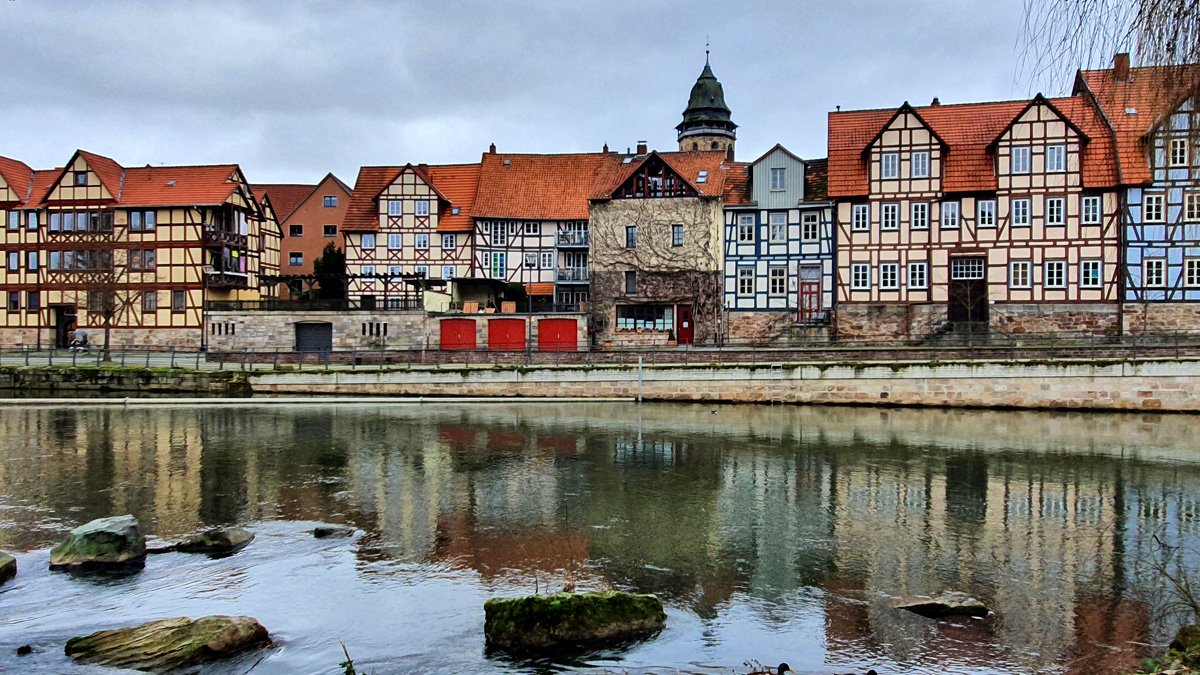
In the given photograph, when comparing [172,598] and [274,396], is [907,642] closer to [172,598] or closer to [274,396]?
[172,598]

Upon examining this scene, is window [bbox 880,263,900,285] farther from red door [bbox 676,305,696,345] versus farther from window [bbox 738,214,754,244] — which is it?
red door [bbox 676,305,696,345]

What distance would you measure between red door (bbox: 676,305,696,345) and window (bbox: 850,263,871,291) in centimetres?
831

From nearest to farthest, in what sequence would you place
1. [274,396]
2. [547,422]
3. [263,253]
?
1. [547,422]
2. [274,396]
3. [263,253]

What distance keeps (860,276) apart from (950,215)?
4.79 m

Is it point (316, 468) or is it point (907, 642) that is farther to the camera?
point (316, 468)

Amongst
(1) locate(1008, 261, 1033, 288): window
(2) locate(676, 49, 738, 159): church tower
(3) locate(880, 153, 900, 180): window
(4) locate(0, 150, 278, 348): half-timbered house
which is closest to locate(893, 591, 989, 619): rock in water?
(1) locate(1008, 261, 1033, 288): window

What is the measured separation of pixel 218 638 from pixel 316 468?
37.9 ft

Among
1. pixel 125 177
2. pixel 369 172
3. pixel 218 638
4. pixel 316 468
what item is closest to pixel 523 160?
pixel 369 172

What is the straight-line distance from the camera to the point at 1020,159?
136 ft

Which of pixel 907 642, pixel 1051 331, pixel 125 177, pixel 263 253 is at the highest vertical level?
pixel 125 177

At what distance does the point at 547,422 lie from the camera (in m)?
29.1

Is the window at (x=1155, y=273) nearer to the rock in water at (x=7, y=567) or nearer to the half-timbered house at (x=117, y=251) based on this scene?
the rock in water at (x=7, y=567)

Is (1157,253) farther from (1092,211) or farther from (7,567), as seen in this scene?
(7,567)

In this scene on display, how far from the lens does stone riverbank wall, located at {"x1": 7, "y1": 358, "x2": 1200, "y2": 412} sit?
1211 inches
